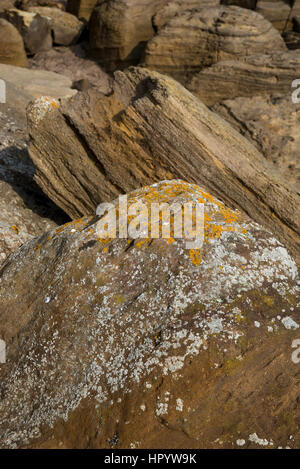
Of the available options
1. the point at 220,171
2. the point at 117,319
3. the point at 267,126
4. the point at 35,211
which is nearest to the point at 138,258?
the point at 117,319

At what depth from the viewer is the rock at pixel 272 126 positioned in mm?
7926

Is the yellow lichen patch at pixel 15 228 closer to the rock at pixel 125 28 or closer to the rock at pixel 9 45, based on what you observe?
the rock at pixel 9 45

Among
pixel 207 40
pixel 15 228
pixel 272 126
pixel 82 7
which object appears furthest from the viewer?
pixel 82 7

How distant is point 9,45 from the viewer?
16031 mm

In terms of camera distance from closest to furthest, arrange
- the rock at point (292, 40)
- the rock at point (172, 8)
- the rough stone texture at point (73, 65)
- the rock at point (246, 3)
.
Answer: the rock at point (292, 40), the rock at point (172, 8), the rough stone texture at point (73, 65), the rock at point (246, 3)

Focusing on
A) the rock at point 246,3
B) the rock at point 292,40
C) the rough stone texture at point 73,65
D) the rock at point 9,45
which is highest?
the rock at point 246,3

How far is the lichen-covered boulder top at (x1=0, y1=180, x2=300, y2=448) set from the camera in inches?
113

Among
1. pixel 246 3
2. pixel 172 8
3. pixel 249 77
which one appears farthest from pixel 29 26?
pixel 249 77

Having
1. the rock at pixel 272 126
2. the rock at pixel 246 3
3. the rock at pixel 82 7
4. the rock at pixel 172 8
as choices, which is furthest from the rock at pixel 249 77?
the rock at pixel 82 7

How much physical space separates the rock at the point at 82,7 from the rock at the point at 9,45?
5.86 meters

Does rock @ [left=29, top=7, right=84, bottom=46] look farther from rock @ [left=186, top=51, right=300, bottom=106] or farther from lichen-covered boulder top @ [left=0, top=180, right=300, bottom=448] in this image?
lichen-covered boulder top @ [left=0, top=180, right=300, bottom=448]

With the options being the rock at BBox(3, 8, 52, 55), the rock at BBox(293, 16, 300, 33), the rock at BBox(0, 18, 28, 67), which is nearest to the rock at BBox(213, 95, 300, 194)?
the rock at BBox(293, 16, 300, 33)

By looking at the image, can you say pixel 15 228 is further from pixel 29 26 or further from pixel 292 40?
pixel 29 26

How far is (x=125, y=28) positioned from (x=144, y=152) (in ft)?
41.8
